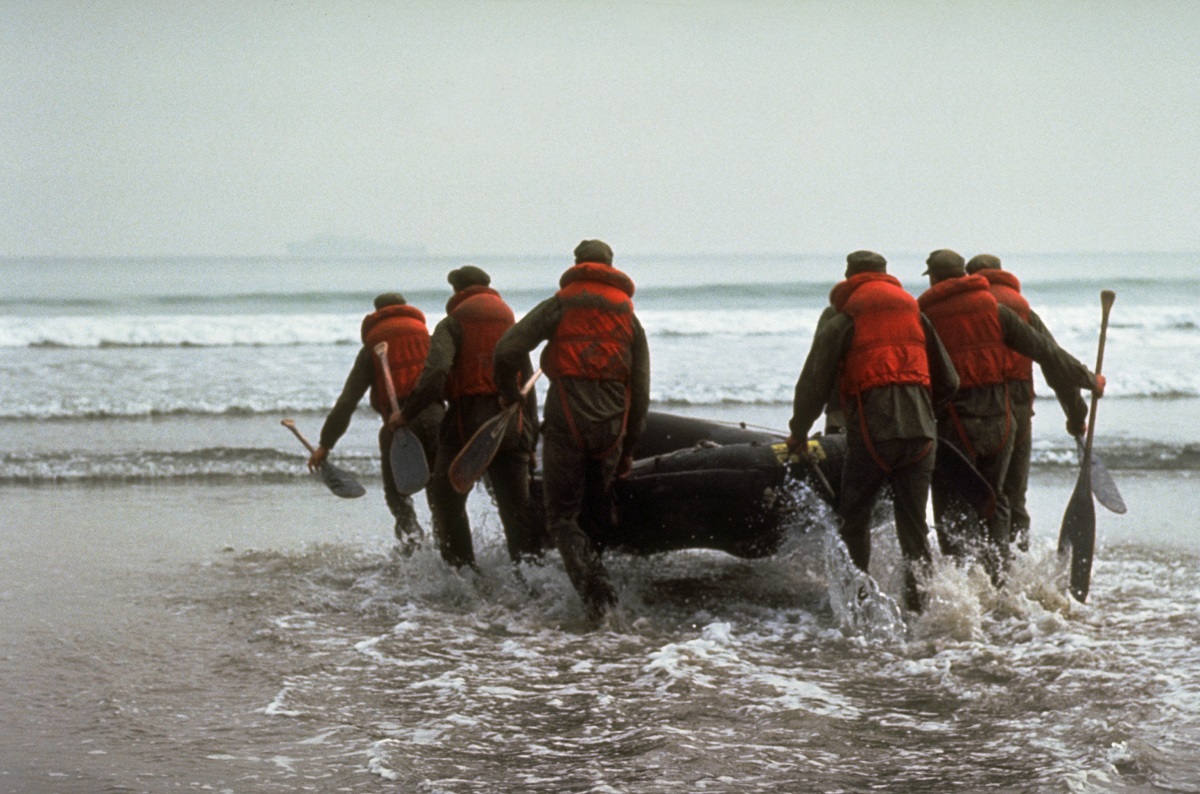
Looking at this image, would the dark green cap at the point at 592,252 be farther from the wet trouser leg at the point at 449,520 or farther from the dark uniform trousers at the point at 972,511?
the dark uniform trousers at the point at 972,511

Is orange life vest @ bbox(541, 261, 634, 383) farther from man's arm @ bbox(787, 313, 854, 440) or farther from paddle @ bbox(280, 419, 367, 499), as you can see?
paddle @ bbox(280, 419, 367, 499)

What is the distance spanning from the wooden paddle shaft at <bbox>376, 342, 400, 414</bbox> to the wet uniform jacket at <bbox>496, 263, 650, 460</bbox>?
85 centimetres

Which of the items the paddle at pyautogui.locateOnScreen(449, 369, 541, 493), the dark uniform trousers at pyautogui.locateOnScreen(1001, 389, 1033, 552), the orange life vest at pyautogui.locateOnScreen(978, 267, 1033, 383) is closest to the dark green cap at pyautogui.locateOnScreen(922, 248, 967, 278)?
the orange life vest at pyautogui.locateOnScreen(978, 267, 1033, 383)

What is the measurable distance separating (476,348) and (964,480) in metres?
2.31

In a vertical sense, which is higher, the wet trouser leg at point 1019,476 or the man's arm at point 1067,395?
the man's arm at point 1067,395

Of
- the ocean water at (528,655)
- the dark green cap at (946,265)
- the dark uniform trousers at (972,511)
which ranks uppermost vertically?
the dark green cap at (946,265)

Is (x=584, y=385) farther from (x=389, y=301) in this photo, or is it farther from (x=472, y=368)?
(x=389, y=301)

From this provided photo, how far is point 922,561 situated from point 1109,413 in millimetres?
9343

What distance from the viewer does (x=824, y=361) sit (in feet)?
18.7

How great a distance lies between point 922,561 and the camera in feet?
19.2

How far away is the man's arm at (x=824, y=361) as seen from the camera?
5.70m

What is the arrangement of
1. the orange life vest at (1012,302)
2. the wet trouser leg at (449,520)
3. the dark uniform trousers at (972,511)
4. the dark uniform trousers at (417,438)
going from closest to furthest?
1. the dark uniform trousers at (972,511)
2. the orange life vest at (1012,302)
3. the wet trouser leg at (449,520)
4. the dark uniform trousers at (417,438)

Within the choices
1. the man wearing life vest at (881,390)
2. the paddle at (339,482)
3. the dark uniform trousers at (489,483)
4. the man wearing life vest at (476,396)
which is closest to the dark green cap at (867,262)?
the man wearing life vest at (881,390)

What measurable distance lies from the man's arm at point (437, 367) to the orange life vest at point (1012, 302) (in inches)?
95.9
